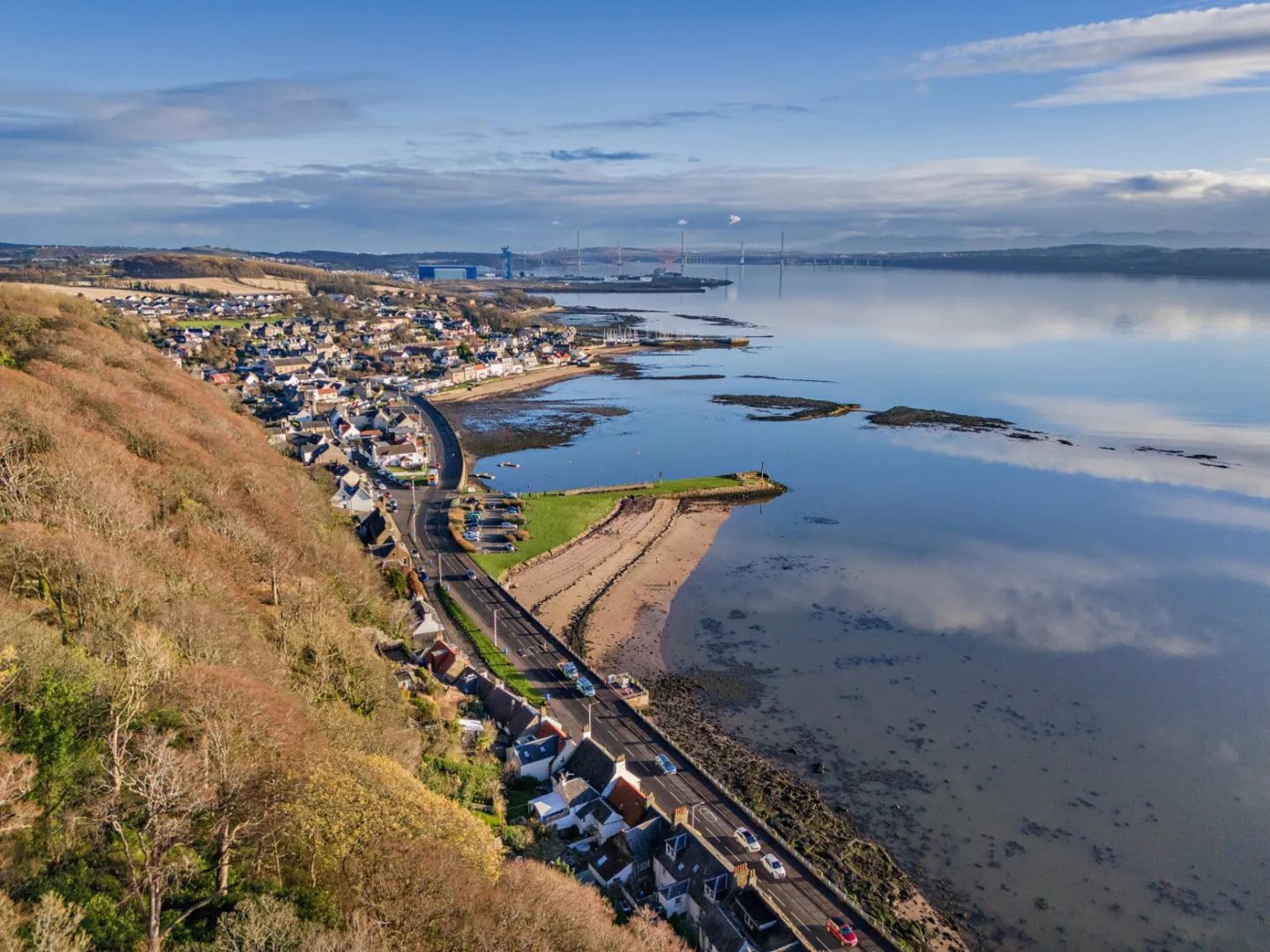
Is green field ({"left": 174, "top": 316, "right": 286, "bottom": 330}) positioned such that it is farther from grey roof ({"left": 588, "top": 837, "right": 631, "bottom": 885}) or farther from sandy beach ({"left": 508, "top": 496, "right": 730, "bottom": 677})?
grey roof ({"left": 588, "top": 837, "right": 631, "bottom": 885})

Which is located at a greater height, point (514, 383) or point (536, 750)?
point (514, 383)

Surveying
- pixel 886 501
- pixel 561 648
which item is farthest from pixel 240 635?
pixel 886 501

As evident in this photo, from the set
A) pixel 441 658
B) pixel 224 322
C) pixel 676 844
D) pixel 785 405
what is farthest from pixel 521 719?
pixel 224 322

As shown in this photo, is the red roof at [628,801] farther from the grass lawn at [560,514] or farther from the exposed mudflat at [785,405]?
the exposed mudflat at [785,405]

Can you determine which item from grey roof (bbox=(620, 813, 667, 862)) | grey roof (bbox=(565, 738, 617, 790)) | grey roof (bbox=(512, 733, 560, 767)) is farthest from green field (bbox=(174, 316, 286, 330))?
grey roof (bbox=(620, 813, 667, 862))

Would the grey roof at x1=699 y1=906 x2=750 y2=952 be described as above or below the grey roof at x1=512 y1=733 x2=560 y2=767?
below

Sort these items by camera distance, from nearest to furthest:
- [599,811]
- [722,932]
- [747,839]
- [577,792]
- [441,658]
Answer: [722,932]
[747,839]
[599,811]
[577,792]
[441,658]

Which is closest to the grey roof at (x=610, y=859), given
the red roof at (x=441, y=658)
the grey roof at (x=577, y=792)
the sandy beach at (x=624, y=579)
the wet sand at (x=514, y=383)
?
the grey roof at (x=577, y=792)

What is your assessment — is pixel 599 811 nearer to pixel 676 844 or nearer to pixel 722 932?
pixel 676 844
